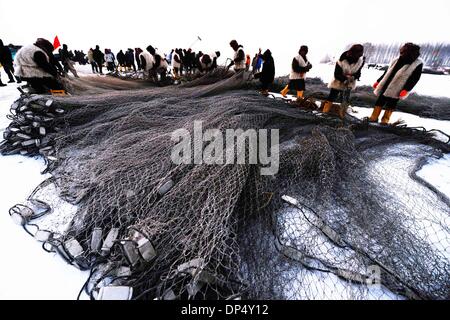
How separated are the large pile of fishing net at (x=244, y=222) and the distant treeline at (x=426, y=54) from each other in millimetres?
46913

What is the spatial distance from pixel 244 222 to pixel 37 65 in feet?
16.6

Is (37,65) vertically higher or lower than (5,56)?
lower

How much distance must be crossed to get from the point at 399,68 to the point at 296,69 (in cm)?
210

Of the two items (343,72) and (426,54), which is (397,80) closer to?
(343,72)

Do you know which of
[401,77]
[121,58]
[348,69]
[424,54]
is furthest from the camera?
[424,54]

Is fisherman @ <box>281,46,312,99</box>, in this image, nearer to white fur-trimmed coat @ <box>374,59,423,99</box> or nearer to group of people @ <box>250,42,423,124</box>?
group of people @ <box>250,42,423,124</box>

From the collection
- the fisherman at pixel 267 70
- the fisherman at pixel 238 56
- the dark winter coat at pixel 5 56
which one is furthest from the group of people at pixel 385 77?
the dark winter coat at pixel 5 56

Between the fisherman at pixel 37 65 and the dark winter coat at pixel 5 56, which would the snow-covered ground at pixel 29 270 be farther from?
the dark winter coat at pixel 5 56

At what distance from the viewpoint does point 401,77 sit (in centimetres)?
348

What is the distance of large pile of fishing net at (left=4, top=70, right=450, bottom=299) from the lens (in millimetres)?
1231

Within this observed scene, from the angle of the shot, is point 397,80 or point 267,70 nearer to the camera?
point 397,80

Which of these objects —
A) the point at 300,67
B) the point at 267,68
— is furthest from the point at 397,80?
the point at 267,68

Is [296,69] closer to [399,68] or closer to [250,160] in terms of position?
[399,68]

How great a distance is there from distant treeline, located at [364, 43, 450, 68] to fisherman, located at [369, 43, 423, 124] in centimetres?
4398
